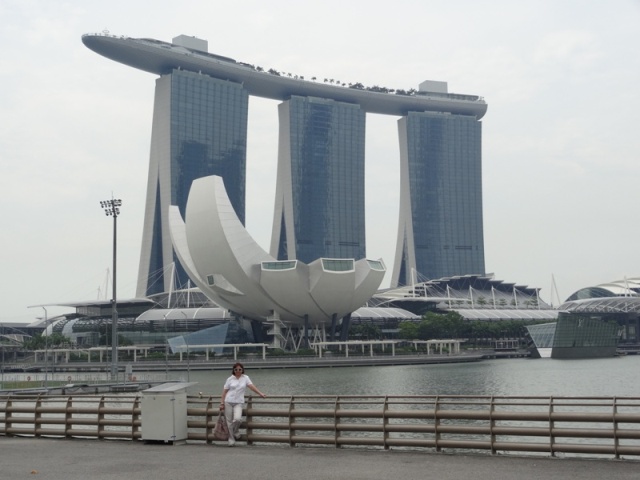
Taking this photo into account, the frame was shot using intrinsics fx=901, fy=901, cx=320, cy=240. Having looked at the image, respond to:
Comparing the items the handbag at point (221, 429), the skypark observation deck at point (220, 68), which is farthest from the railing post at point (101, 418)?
the skypark observation deck at point (220, 68)

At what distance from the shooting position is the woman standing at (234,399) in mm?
19672

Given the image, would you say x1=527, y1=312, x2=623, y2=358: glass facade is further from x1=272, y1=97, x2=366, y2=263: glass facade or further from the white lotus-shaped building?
x1=272, y1=97, x2=366, y2=263: glass facade

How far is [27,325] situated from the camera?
637 ft

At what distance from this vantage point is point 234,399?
64.7ft

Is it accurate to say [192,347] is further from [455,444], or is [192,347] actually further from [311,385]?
[455,444]

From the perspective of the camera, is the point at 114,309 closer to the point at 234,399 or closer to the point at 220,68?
the point at 234,399

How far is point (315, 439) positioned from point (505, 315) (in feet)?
499

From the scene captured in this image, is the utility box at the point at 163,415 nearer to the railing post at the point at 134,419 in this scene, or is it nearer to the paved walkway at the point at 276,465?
the paved walkway at the point at 276,465

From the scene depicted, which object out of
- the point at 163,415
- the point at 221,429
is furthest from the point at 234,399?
the point at 163,415

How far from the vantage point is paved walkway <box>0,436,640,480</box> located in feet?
51.6

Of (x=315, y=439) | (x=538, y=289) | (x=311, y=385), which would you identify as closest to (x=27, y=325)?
(x=538, y=289)

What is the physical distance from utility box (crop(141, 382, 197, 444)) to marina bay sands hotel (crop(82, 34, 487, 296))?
465ft

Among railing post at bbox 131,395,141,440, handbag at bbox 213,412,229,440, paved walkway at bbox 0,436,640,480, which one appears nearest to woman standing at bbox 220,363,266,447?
handbag at bbox 213,412,229,440

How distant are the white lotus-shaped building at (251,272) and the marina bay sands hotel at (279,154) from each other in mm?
52833
